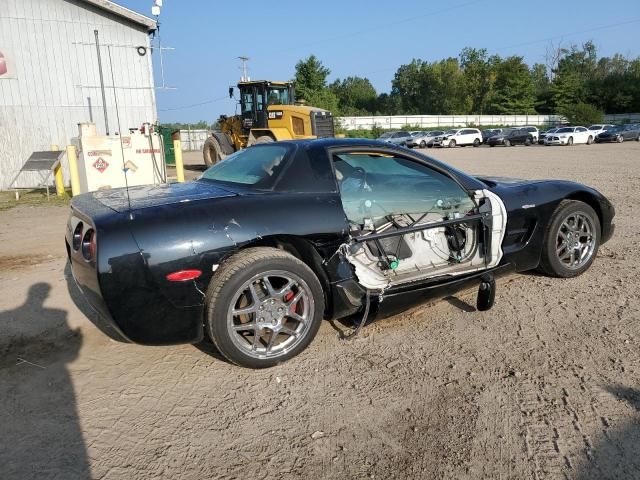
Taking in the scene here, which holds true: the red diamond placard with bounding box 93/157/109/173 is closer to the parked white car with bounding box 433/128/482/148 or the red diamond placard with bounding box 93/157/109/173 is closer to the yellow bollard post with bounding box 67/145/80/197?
the yellow bollard post with bounding box 67/145/80/197

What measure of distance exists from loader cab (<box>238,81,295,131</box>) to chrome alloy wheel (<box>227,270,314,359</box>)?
13588 millimetres

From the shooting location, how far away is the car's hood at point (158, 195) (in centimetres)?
294

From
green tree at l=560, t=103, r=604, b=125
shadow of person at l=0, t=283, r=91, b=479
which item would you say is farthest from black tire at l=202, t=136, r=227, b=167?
green tree at l=560, t=103, r=604, b=125

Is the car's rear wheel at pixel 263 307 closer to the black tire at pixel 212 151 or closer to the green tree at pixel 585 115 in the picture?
the black tire at pixel 212 151

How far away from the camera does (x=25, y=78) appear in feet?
44.0

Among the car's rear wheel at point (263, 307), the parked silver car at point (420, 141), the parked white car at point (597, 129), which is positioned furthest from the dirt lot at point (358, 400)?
the parked white car at point (597, 129)

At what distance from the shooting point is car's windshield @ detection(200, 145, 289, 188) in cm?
328

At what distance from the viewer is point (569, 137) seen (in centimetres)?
3522

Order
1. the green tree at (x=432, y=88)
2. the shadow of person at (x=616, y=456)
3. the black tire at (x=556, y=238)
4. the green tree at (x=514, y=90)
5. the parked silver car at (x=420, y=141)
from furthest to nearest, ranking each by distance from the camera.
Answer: the green tree at (x=432, y=88) → the green tree at (x=514, y=90) → the parked silver car at (x=420, y=141) → the black tire at (x=556, y=238) → the shadow of person at (x=616, y=456)

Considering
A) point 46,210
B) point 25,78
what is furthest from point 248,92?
point 46,210

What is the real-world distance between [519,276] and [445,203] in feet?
4.41

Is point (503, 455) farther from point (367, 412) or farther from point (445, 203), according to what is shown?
point (445, 203)

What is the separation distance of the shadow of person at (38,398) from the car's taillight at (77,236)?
774 mm

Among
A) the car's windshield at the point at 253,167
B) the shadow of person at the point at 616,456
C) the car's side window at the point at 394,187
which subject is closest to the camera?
the shadow of person at the point at 616,456
